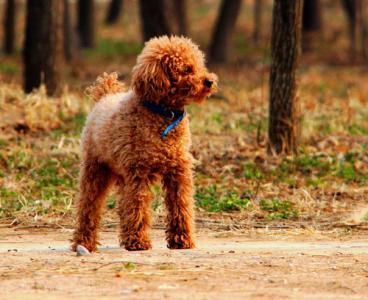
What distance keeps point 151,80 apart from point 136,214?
111cm

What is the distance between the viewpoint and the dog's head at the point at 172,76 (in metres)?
7.99

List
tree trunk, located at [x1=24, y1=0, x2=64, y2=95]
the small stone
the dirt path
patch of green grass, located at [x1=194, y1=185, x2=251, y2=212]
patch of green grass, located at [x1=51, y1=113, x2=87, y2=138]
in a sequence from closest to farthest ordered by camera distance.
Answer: the dirt path, the small stone, patch of green grass, located at [x1=194, y1=185, x2=251, y2=212], patch of green grass, located at [x1=51, y1=113, x2=87, y2=138], tree trunk, located at [x1=24, y1=0, x2=64, y2=95]

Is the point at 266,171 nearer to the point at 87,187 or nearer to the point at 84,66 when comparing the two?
the point at 87,187

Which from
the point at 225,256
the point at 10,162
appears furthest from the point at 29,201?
the point at 225,256

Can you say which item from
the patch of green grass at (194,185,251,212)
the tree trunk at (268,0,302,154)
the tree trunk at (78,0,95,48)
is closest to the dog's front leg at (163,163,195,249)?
the patch of green grass at (194,185,251,212)

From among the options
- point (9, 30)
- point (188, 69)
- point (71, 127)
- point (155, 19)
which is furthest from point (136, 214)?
point (9, 30)

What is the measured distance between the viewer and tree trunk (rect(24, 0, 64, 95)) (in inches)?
662

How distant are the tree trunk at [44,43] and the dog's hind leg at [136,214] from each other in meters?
8.90

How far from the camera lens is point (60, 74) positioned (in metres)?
17.2

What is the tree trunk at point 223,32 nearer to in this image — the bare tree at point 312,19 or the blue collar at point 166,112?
the bare tree at point 312,19

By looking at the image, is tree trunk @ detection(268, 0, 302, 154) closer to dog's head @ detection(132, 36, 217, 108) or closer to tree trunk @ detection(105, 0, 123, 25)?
dog's head @ detection(132, 36, 217, 108)

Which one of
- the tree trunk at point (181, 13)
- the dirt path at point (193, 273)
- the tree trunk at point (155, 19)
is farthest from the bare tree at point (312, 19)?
the dirt path at point (193, 273)

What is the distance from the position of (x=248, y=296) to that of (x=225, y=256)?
1.45m

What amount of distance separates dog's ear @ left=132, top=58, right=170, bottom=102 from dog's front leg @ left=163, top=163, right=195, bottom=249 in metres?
0.65
